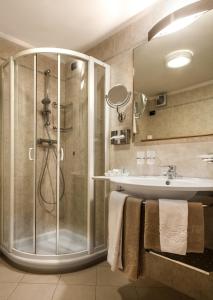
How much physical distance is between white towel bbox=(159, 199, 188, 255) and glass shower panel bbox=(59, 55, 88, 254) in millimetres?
1097

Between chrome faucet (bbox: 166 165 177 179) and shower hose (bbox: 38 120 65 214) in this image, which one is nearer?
chrome faucet (bbox: 166 165 177 179)

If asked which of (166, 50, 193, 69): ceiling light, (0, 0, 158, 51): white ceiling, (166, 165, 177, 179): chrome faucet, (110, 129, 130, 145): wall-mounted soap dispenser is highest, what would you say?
(0, 0, 158, 51): white ceiling

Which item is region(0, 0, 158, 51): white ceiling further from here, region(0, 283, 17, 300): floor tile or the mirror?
region(0, 283, 17, 300): floor tile

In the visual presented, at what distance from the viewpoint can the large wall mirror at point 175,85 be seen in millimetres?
1499

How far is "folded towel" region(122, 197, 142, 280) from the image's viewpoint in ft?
4.02

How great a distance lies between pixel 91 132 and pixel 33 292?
139cm

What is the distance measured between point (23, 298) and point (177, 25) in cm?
229

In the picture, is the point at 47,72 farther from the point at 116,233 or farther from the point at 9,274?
the point at 9,274

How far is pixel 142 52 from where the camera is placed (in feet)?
6.16

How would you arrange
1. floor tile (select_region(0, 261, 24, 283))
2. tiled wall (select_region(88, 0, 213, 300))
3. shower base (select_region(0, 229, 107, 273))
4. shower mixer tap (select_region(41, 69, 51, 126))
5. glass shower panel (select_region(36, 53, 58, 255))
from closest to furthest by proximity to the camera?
tiled wall (select_region(88, 0, 213, 300))
floor tile (select_region(0, 261, 24, 283))
shower base (select_region(0, 229, 107, 273))
glass shower panel (select_region(36, 53, 58, 255))
shower mixer tap (select_region(41, 69, 51, 126))

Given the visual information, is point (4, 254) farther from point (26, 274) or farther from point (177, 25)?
point (177, 25)

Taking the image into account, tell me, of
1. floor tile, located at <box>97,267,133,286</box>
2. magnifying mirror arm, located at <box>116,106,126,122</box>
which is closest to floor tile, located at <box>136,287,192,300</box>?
floor tile, located at <box>97,267,133,286</box>

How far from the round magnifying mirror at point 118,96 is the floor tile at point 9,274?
5.73 feet

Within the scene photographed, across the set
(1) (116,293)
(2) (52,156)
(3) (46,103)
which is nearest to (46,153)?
(2) (52,156)
